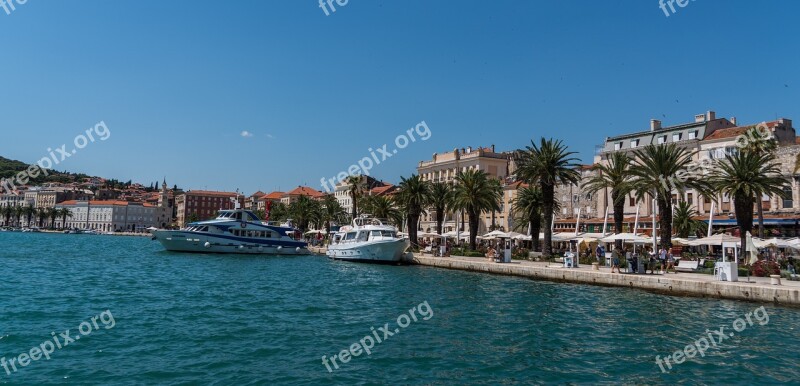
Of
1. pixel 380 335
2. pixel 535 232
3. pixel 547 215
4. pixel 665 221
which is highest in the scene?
pixel 547 215

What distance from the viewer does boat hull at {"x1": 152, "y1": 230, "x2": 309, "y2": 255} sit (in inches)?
2746

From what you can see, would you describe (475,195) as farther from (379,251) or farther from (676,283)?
(676,283)

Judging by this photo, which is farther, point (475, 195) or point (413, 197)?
point (413, 197)

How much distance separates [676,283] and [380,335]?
1917 centimetres

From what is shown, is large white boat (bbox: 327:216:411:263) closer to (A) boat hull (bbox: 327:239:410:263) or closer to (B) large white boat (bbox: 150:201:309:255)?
(A) boat hull (bbox: 327:239:410:263)

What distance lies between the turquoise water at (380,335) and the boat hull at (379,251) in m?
21.7

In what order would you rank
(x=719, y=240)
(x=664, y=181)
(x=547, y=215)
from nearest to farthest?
(x=664, y=181) < (x=719, y=240) < (x=547, y=215)

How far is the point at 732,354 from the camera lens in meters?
17.0

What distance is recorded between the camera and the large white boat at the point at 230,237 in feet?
229

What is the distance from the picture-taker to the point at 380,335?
19.1m

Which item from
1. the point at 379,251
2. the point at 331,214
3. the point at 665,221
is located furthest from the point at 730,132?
the point at 331,214

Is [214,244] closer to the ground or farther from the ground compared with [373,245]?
closer to the ground

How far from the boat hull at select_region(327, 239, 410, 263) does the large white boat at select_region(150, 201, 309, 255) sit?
16.7 meters

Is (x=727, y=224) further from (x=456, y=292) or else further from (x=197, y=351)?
(x=197, y=351)
